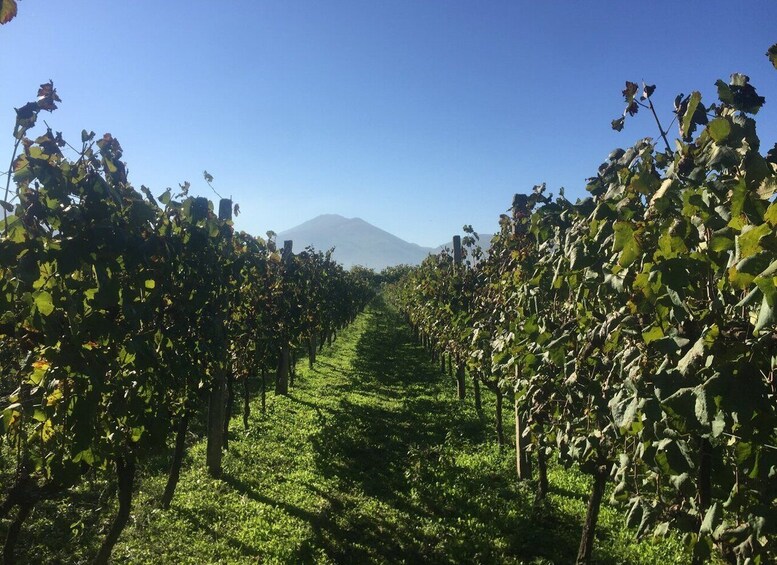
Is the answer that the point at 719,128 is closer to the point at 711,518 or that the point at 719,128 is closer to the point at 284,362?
the point at 711,518

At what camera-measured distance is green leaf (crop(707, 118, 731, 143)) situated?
187 centimetres

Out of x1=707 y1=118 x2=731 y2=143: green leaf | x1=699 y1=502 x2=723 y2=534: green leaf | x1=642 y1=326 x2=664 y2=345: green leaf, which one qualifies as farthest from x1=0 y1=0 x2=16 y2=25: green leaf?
x1=699 y1=502 x2=723 y2=534: green leaf

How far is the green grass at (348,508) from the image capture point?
6.35 metres

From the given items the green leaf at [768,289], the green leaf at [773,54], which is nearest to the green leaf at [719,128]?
the green leaf at [773,54]

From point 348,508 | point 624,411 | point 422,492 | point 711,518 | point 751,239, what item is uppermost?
point 751,239

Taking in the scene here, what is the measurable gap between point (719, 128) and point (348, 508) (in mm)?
7514

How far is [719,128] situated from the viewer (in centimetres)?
189

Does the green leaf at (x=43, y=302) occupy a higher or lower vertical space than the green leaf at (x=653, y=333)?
lower

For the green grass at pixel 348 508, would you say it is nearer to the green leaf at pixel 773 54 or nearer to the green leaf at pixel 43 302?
the green leaf at pixel 43 302

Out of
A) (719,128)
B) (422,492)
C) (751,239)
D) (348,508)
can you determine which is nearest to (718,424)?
(751,239)

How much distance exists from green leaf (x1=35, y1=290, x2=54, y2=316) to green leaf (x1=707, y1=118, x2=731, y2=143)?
3.50 meters

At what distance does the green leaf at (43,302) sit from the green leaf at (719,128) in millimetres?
3502

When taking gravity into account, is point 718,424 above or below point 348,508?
above

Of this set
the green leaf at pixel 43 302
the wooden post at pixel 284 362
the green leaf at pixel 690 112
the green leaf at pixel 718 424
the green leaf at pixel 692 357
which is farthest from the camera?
the wooden post at pixel 284 362
